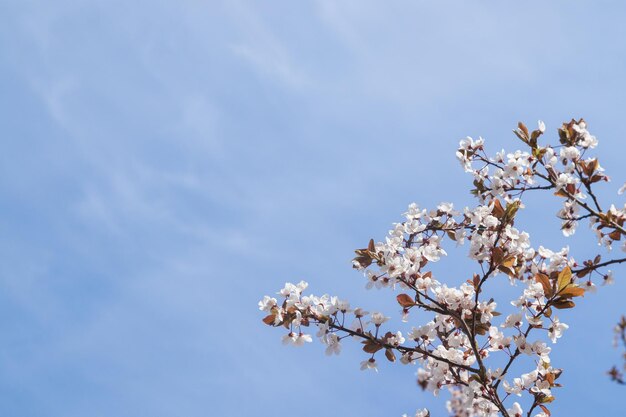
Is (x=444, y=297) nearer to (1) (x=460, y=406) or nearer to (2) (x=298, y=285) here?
(2) (x=298, y=285)

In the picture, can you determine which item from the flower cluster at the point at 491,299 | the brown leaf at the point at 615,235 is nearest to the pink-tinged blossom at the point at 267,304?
the flower cluster at the point at 491,299

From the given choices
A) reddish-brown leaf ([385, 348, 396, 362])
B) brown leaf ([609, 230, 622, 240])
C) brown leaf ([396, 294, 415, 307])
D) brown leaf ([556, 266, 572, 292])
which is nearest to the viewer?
brown leaf ([556, 266, 572, 292])

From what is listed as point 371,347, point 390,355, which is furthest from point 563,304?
point 371,347

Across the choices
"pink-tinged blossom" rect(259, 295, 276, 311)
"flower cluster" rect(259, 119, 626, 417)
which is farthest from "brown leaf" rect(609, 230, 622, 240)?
"pink-tinged blossom" rect(259, 295, 276, 311)

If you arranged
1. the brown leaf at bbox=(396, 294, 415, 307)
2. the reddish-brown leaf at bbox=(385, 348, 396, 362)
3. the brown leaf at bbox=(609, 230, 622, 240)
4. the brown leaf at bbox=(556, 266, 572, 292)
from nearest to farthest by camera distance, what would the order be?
the brown leaf at bbox=(556, 266, 572, 292) → the brown leaf at bbox=(609, 230, 622, 240) → the reddish-brown leaf at bbox=(385, 348, 396, 362) → the brown leaf at bbox=(396, 294, 415, 307)

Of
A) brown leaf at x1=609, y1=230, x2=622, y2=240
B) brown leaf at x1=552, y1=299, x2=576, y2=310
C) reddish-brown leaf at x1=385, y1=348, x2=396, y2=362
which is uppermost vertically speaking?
brown leaf at x1=609, y1=230, x2=622, y2=240

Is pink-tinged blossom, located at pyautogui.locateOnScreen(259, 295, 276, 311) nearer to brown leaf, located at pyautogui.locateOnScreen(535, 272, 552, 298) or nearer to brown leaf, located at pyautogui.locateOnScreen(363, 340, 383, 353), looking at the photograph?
brown leaf, located at pyautogui.locateOnScreen(363, 340, 383, 353)

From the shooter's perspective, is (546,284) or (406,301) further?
(406,301)

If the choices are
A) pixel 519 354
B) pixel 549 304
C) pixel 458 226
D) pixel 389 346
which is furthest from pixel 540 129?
pixel 389 346

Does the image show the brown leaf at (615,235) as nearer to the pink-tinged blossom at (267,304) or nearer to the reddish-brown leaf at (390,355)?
the reddish-brown leaf at (390,355)

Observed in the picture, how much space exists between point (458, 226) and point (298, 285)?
166 cm

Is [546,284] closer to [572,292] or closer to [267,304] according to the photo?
[572,292]

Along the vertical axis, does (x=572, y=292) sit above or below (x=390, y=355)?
above

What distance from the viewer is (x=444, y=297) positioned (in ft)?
16.5
